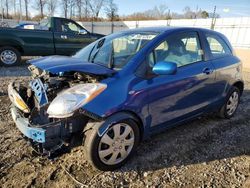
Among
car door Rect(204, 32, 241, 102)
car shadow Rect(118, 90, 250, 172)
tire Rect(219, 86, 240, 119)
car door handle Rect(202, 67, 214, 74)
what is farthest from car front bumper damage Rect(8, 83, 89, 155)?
tire Rect(219, 86, 240, 119)

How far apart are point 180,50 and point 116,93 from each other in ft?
4.71

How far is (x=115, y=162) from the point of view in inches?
130

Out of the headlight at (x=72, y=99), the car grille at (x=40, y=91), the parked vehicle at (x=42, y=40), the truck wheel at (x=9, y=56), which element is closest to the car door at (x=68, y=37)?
the parked vehicle at (x=42, y=40)

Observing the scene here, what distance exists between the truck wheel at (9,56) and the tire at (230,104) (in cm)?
717

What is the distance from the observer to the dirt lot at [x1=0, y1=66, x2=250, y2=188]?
10.2ft

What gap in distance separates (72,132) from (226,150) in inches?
88.6

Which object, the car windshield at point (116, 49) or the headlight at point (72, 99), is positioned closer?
the headlight at point (72, 99)

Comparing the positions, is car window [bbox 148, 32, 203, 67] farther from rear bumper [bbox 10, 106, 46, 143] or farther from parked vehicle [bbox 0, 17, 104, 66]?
parked vehicle [bbox 0, 17, 104, 66]

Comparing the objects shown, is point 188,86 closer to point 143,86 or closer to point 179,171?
point 143,86

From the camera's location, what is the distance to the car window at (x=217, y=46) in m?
4.55

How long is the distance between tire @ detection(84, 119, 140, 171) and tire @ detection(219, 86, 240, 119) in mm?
2293

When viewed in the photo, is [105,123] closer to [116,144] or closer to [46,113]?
[116,144]

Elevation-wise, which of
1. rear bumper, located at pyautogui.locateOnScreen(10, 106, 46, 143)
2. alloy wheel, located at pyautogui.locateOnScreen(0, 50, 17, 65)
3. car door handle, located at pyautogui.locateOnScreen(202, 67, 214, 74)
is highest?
car door handle, located at pyautogui.locateOnScreen(202, 67, 214, 74)

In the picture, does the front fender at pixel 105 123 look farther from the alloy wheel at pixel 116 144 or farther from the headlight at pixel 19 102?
the headlight at pixel 19 102
